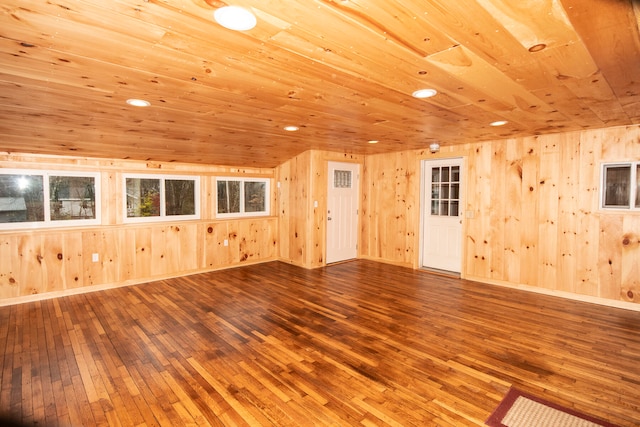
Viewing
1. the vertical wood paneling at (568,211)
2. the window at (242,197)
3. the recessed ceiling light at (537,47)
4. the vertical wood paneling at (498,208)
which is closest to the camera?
the recessed ceiling light at (537,47)

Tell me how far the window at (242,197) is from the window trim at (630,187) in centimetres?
558

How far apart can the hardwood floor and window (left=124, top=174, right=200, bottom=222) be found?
4.39ft

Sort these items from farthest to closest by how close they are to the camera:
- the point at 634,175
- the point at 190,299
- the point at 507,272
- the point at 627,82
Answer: the point at 507,272 < the point at 190,299 < the point at 634,175 < the point at 627,82

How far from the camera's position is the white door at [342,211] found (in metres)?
6.58

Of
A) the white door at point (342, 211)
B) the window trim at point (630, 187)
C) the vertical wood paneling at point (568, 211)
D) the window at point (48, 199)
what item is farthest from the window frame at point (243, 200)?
the window trim at point (630, 187)

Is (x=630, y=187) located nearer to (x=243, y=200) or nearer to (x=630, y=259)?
(x=630, y=259)

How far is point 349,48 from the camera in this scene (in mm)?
1867

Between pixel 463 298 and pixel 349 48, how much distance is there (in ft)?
12.7

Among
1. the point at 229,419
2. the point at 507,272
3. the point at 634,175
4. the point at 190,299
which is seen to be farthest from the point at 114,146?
the point at 634,175

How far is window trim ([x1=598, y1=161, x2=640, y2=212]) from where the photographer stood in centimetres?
416

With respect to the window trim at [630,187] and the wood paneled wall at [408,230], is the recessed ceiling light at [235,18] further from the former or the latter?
the window trim at [630,187]

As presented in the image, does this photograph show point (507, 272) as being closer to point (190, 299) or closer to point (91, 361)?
point (190, 299)

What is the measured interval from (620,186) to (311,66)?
181 inches

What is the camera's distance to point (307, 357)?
2.90 meters
